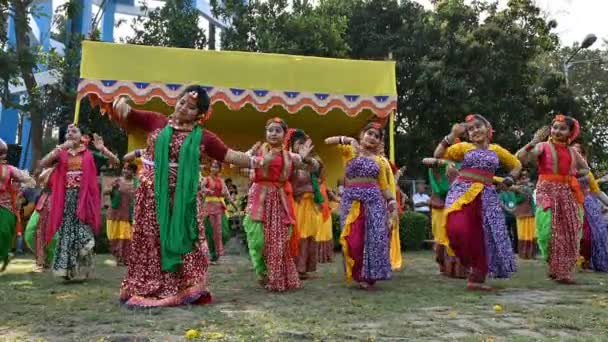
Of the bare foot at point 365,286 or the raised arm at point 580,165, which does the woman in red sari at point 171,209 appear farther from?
the raised arm at point 580,165

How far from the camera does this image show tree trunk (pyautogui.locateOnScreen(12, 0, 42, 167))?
39.9 ft

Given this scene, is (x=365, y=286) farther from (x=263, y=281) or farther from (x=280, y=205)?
(x=280, y=205)

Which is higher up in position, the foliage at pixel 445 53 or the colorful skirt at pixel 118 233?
the foliage at pixel 445 53

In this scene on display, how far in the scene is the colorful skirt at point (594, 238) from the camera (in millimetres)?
7234

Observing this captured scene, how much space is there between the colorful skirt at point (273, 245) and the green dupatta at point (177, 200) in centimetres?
121

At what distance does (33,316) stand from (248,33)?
1538cm

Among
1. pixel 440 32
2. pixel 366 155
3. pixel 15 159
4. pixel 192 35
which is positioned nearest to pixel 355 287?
pixel 366 155

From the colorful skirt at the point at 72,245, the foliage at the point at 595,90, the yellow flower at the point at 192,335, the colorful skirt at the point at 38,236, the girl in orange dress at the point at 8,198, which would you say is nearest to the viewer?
the yellow flower at the point at 192,335

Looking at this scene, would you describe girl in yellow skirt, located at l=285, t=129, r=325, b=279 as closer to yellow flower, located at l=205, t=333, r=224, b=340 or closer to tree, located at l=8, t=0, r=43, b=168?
yellow flower, located at l=205, t=333, r=224, b=340

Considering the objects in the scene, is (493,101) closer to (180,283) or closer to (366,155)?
Answer: (366,155)

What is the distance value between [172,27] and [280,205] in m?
13.3

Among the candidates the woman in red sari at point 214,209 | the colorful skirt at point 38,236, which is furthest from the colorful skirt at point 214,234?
the colorful skirt at point 38,236

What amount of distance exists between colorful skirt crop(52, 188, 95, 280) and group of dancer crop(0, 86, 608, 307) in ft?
0.03

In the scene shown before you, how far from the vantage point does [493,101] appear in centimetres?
1903
